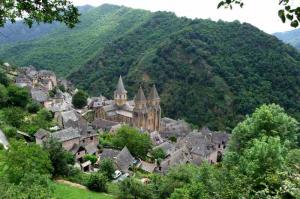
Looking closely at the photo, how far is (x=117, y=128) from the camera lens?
5688cm

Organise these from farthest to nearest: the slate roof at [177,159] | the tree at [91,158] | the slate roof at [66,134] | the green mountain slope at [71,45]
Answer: the green mountain slope at [71,45]
the slate roof at [177,159]
the slate roof at [66,134]
the tree at [91,158]

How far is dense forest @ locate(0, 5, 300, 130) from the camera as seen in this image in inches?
3346

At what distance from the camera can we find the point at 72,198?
28188 mm

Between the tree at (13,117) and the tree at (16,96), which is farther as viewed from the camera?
the tree at (16,96)

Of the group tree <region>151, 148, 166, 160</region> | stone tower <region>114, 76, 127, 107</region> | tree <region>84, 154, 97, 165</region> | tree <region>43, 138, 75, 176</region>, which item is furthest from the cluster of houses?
tree <region>43, 138, 75, 176</region>

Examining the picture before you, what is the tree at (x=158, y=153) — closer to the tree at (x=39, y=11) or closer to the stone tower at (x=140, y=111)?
the stone tower at (x=140, y=111)

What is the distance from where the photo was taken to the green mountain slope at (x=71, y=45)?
421 feet

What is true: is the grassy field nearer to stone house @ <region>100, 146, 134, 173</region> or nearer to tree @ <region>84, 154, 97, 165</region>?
stone house @ <region>100, 146, 134, 173</region>

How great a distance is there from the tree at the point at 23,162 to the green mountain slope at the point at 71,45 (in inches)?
3871

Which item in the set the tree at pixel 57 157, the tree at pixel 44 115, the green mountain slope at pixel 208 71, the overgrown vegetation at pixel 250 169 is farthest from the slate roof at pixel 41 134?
the green mountain slope at pixel 208 71

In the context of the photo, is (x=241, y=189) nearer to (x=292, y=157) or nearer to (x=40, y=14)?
(x=292, y=157)

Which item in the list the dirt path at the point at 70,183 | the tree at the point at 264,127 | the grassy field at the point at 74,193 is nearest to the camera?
the tree at the point at 264,127

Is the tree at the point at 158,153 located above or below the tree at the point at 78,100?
below

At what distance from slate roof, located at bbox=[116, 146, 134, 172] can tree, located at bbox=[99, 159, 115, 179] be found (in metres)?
3.31
